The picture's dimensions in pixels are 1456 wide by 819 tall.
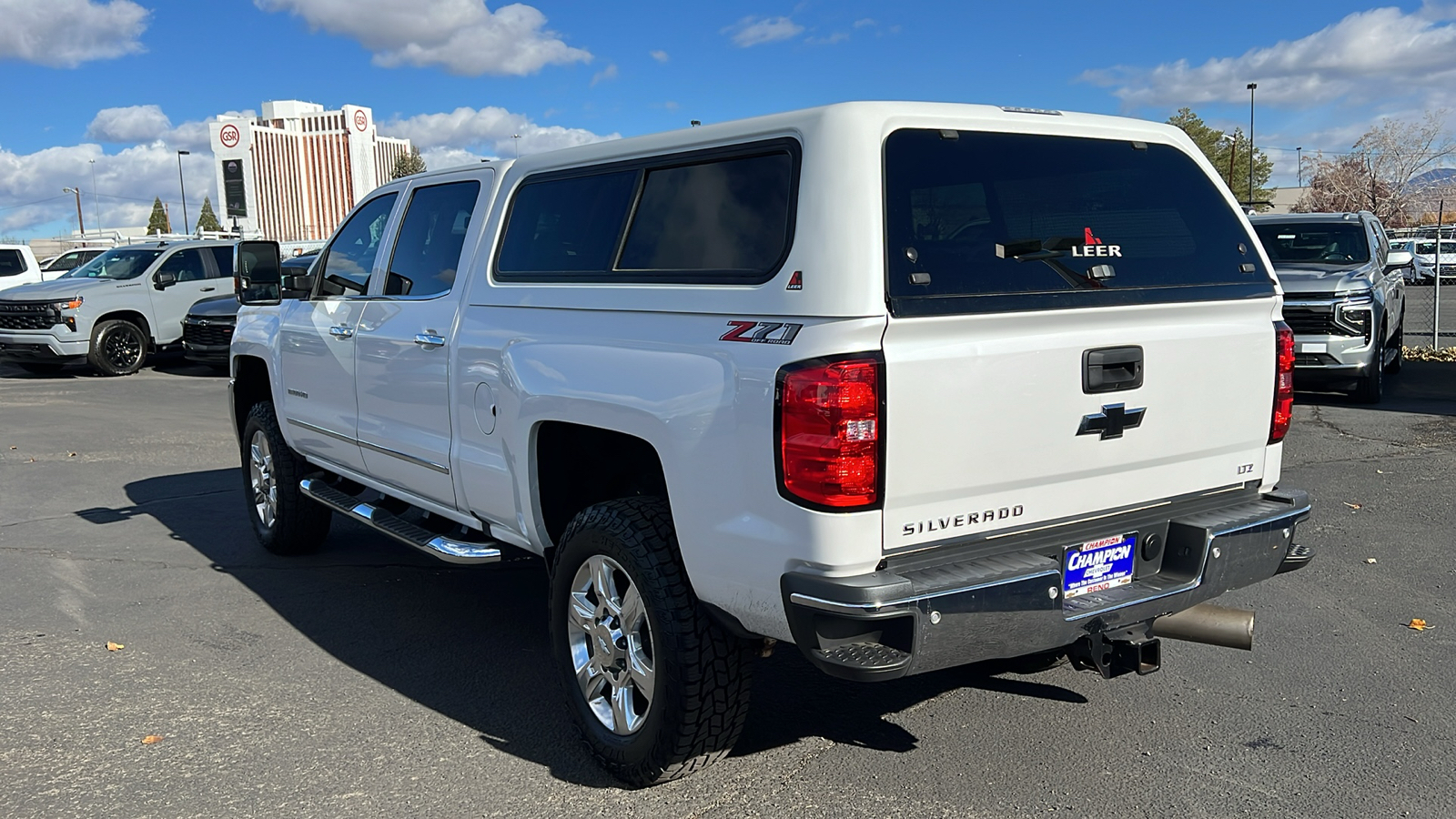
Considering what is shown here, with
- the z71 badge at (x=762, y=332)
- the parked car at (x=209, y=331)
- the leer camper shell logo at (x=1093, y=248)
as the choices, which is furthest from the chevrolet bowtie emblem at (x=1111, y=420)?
the parked car at (x=209, y=331)

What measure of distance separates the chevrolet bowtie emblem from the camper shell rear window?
1027 millimetres

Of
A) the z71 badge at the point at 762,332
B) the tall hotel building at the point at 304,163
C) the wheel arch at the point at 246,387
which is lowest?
the wheel arch at the point at 246,387

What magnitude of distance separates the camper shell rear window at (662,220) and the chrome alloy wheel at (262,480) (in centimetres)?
279

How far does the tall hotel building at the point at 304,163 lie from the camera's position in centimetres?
11306

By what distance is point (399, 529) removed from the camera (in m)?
4.99

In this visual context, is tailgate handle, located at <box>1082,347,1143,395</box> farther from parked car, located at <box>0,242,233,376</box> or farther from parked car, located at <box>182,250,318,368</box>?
parked car, located at <box>0,242,233,376</box>

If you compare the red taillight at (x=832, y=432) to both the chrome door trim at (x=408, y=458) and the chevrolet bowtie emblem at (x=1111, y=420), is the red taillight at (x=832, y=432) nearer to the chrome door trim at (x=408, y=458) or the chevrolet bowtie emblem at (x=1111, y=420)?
the chevrolet bowtie emblem at (x=1111, y=420)

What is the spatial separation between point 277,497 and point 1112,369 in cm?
474

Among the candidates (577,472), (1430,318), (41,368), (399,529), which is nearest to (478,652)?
(399,529)

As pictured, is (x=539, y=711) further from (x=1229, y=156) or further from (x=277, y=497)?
(x=1229, y=156)

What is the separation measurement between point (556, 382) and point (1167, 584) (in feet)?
6.70

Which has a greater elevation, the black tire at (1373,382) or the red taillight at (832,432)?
the red taillight at (832,432)

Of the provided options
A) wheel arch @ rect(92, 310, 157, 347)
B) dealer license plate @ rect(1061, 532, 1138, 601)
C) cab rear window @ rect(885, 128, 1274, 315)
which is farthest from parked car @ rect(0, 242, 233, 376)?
dealer license plate @ rect(1061, 532, 1138, 601)

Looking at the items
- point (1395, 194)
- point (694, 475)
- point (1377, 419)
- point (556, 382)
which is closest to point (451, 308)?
point (556, 382)
